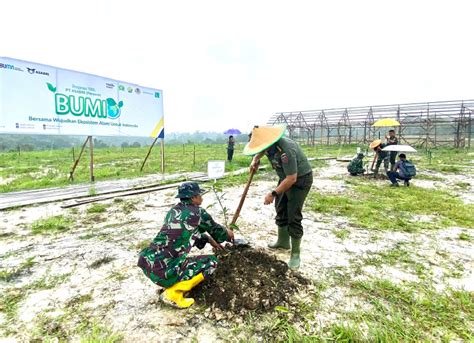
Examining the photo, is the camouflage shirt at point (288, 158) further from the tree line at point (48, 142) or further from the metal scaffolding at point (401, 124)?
the metal scaffolding at point (401, 124)

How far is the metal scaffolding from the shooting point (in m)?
23.2

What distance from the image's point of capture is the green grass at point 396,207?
4.79 m

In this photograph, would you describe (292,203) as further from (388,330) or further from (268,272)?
(388,330)

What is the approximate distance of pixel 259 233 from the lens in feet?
14.3

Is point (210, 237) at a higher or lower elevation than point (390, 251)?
higher

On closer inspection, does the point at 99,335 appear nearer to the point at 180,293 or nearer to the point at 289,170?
the point at 180,293

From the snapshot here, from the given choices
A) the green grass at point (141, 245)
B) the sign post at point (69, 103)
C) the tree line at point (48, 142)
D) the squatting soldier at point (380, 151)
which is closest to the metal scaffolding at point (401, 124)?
the tree line at point (48, 142)

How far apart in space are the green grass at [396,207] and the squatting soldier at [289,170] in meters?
2.12

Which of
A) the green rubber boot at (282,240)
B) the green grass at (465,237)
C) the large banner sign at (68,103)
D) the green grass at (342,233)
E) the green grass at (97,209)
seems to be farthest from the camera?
the large banner sign at (68,103)

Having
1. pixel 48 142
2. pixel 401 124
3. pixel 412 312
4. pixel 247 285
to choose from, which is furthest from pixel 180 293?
pixel 48 142

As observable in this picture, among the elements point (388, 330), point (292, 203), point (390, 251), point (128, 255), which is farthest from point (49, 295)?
point (390, 251)

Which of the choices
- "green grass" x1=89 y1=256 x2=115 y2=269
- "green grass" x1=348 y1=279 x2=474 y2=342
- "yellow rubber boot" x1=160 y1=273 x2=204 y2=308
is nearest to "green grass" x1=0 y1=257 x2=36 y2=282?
"green grass" x1=89 y1=256 x2=115 y2=269

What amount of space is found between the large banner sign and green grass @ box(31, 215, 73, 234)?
363 cm

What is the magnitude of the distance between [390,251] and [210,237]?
8.38 feet
